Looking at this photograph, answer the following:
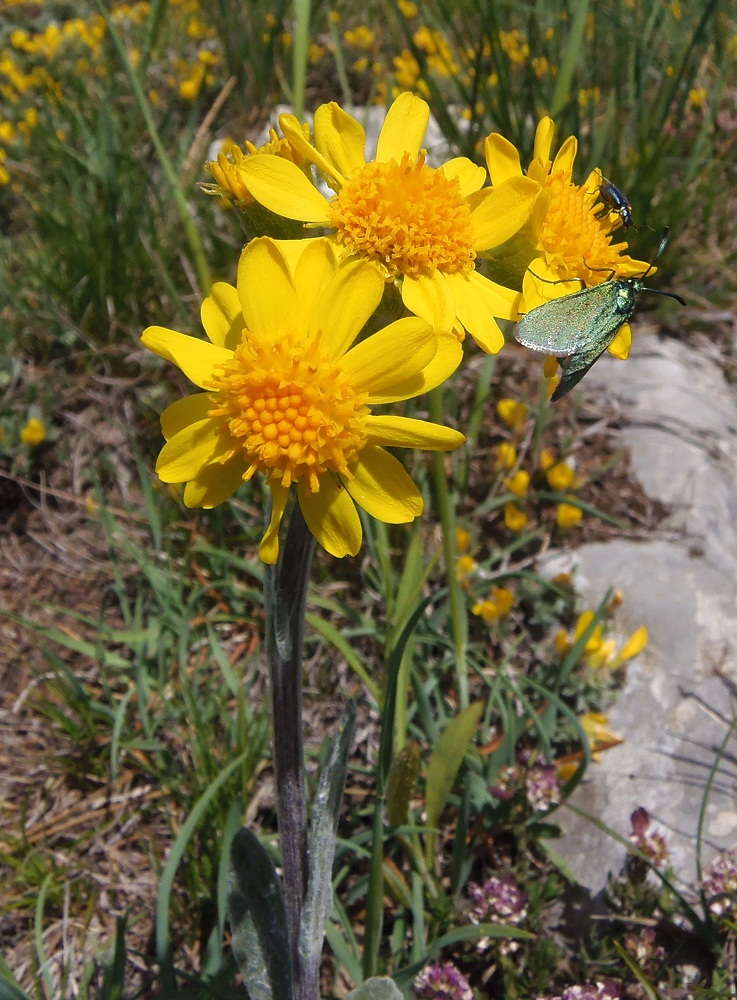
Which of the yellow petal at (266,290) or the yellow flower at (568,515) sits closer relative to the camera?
the yellow petal at (266,290)

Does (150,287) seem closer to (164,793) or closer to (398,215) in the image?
(164,793)

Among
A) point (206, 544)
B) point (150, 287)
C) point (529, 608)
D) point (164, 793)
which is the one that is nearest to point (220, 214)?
point (150, 287)

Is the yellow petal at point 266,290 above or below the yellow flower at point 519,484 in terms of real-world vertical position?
above

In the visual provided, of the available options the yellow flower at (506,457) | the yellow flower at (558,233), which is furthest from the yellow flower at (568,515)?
the yellow flower at (558,233)

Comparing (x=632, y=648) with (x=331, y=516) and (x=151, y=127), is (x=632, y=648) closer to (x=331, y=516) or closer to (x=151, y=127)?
(x=331, y=516)

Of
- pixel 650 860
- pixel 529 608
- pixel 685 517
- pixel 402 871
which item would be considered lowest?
pixel 402 871

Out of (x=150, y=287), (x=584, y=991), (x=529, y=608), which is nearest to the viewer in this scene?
(x=584, y=991)

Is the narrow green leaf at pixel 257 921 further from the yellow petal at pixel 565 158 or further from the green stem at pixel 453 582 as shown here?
the yellow petal at pixel 565 158
